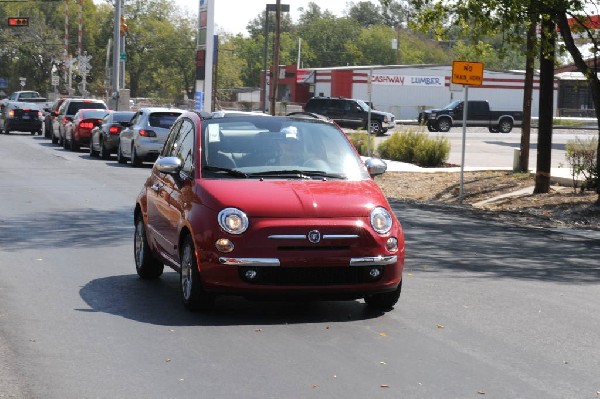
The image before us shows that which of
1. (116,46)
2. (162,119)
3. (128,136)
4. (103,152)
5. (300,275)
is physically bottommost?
(103,152)

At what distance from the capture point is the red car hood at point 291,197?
31.2 feet

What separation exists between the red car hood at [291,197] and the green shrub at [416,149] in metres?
25.4

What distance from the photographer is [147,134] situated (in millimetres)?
31312

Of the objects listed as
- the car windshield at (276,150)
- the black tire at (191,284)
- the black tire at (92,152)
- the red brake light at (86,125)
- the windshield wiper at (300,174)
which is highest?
the car windshield at (276,150)

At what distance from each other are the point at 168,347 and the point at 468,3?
608 inches

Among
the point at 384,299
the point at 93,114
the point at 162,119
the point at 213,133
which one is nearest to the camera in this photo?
the point at 384,299

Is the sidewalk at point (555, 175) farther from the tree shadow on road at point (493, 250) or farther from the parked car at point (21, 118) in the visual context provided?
the parked car at point (21, 118)

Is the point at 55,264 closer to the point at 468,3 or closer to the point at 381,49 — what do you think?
the point at 468,3

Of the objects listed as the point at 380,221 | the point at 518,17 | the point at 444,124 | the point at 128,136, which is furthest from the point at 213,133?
the point at 444,124

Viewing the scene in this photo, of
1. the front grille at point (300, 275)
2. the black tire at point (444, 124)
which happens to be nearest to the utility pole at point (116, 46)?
the black tire at point (444, 124)

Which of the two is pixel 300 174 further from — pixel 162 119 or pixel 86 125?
pixel 86 125

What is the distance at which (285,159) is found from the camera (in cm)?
1051

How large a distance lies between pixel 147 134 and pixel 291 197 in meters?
22.0

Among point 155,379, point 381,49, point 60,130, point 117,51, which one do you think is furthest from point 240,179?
point 381,49
